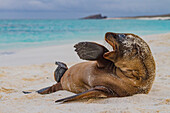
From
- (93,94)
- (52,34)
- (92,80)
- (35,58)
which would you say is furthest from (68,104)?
(52,34)

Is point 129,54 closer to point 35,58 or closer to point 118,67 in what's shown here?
point 118,67

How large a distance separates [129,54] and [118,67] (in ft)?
0.76

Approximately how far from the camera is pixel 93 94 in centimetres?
269

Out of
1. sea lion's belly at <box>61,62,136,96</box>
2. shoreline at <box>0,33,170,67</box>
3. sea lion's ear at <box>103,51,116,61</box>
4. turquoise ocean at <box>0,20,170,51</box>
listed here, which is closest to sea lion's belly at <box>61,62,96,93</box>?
sea lion's belly at <box>61,62,136,96</box>

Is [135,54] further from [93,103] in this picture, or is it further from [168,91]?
[168,91]

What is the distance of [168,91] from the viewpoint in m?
3.42

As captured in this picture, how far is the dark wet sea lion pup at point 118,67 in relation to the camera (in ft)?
8.91

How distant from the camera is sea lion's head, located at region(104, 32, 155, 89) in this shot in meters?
2.71

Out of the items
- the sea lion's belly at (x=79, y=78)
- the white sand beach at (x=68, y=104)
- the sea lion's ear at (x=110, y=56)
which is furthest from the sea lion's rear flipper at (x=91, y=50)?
the white sand beach at (x=68, y=104)

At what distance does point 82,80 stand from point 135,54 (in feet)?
2.63

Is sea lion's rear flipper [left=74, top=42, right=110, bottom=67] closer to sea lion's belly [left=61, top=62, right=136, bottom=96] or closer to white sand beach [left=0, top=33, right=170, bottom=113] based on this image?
sea lion's belly [left=61, top=62, right=136, bottom=96]

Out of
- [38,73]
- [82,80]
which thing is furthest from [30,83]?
[82,80]

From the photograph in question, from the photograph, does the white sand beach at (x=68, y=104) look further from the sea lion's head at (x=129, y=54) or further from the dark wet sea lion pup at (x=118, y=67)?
the sea lion's head at (x=129, y=54)

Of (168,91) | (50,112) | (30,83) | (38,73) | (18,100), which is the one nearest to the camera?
(50,112)
